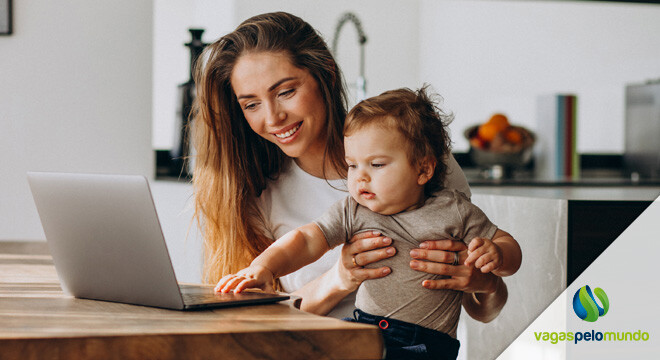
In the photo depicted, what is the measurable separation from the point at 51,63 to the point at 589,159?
3.18 meters

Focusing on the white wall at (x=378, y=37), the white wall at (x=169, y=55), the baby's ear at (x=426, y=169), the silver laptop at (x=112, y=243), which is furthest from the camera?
the white wall at (x=378, y=37)

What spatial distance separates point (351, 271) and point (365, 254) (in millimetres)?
55

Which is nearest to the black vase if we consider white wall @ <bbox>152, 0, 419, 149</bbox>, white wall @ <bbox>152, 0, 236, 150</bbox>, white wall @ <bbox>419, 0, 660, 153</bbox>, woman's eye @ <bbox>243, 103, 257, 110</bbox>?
white wall @ <bbox>152, 0, 419, 149</bbox>

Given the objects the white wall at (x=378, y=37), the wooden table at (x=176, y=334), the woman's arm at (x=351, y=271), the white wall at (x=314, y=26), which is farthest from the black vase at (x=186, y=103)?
the wooden table at (x=176, y=334)

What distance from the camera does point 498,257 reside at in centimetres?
126

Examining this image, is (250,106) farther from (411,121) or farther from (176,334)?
(176,334)

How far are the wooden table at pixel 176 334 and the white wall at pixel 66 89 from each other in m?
1.43

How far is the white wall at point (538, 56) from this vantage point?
4.56 meters

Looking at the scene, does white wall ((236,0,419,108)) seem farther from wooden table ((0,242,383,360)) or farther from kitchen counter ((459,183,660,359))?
wooden table ((0,242,383,360))

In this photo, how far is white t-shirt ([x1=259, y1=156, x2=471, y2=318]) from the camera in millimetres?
1724

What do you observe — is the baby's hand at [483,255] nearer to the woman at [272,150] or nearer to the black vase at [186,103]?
the woman at [272,150]

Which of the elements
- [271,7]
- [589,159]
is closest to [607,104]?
[589,159]

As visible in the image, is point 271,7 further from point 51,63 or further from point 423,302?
point 423,302

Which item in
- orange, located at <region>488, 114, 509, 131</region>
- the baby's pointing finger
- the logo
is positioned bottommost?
the logo
